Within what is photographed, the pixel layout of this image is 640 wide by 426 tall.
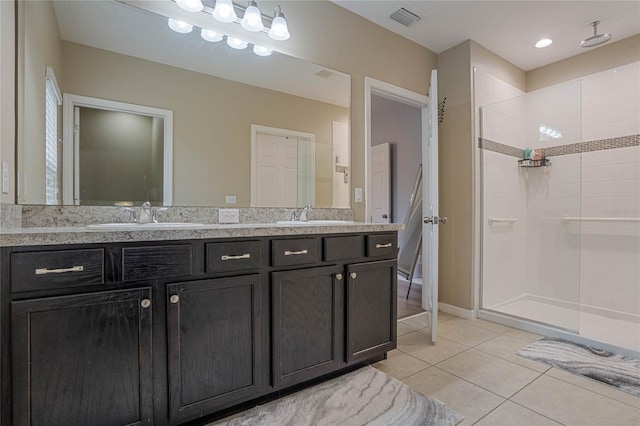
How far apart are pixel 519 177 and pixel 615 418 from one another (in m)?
2.42

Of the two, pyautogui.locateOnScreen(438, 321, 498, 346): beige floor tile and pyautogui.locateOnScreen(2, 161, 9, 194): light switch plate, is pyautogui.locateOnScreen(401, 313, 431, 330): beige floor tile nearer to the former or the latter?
pyautogui.locateOnScreen(438, 321, 498, 346): beige floor tile

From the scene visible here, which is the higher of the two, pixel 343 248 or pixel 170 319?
pixel 343 248

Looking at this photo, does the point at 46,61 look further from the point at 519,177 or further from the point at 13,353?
the point at 519,177

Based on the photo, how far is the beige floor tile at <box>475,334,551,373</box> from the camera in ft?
6.86

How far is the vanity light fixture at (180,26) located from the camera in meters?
1.87

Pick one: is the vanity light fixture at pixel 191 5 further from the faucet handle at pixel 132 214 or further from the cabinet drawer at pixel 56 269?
the cabinet drawer at pixel 56 269

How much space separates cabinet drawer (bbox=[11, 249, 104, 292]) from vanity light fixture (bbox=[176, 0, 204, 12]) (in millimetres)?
1479

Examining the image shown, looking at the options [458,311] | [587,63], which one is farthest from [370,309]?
[587,63]

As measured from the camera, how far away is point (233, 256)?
57.8 inches

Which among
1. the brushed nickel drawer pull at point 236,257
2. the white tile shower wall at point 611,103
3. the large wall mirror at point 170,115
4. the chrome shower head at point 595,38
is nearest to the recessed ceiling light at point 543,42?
the chrome shower head at point 595,38

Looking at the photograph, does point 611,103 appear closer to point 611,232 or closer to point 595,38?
point 595,38

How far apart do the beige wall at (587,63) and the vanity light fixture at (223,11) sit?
11.2 ft

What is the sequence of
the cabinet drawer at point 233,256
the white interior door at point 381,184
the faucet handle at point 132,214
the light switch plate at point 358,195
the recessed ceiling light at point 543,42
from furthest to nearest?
the white interior door at point 381,184, the recessed ceiling light at point 543,42, the light switch plate at point 358,195, the faucet handle at point 132,214, the cabinet drawer at point 233,256

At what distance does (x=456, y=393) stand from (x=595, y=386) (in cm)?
83
